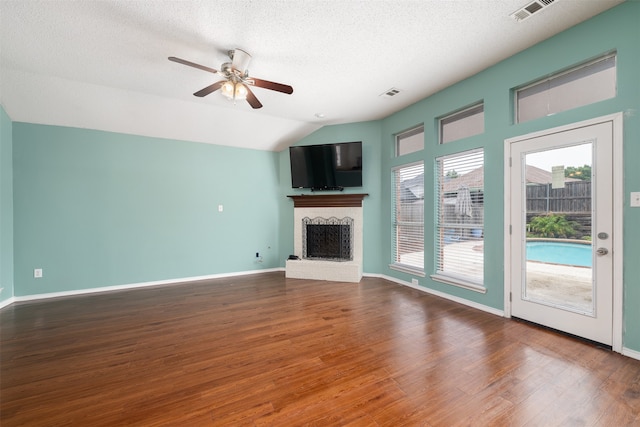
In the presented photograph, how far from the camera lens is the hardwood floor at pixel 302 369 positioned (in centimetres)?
149

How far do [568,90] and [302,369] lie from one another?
3690 mm

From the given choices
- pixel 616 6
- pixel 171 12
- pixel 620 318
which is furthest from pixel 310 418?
pixel 616 6

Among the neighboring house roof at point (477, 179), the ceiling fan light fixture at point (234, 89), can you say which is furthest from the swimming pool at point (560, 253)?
the ceiling fan light fixture at point (234, 89)

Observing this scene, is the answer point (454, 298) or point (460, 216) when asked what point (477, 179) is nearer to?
point (460, 216)

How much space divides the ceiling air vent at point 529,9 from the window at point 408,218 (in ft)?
6.67

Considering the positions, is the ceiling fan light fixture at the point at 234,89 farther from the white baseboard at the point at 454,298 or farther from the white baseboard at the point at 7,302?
the white baseboard at the point at 7,302

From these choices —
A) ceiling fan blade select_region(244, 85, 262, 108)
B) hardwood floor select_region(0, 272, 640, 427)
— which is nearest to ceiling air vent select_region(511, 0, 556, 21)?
ceiling fan blade select_region(244, 85, 262, 108)

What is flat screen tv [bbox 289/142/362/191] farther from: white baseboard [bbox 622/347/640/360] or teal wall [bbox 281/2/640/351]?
white baseboard [bbox 622/347/640/360]

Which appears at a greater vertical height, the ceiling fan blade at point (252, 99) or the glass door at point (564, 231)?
the ceiling fan blade at point (252, 99)

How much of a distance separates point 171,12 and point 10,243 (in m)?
4.06

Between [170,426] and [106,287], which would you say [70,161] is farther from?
[170,426]

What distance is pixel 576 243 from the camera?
A: 2355 mm

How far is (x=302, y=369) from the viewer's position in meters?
1.93

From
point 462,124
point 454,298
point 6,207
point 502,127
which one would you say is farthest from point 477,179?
point 6,207
